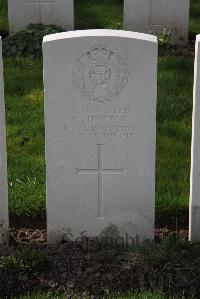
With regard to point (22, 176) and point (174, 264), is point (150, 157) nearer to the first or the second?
point (174, 264)

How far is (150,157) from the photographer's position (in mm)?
5023

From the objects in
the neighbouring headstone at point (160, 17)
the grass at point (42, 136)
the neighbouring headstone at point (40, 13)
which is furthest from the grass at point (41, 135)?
the neighbouring headstone at point (40, 13)

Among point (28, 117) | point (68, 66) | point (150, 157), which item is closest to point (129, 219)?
point (150, 157)

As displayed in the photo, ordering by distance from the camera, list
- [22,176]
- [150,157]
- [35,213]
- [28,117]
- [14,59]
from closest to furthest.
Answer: [150,157] < [35,213] < [22,176] < [28,117] < [14,59]

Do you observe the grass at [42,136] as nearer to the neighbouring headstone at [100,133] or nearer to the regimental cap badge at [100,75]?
the neighbouring headstone at [100,133]

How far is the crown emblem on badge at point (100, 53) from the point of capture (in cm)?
481

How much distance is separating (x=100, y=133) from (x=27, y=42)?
4.47 meters

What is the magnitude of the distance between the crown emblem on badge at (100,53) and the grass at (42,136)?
138cm

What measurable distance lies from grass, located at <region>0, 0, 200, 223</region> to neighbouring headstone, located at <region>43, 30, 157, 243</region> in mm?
593

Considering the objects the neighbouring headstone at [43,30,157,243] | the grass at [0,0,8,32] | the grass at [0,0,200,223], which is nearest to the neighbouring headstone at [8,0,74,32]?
the grass at [0,0,8,32]

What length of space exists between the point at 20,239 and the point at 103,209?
66cm

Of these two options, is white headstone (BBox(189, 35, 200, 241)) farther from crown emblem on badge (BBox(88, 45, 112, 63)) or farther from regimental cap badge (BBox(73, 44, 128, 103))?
crown emblem on badge (BBox(88, 45, 112, 63))

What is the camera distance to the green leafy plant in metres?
9.00

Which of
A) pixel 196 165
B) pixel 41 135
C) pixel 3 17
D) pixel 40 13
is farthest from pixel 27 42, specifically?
pixel 196 165
